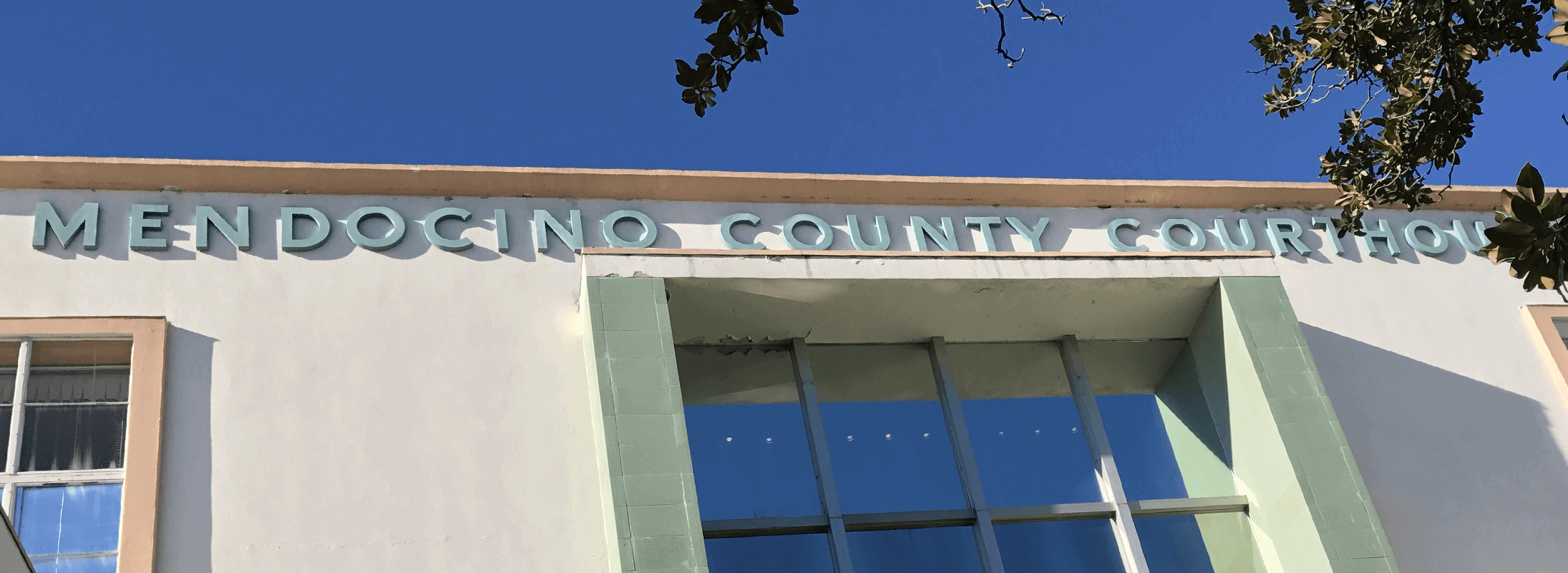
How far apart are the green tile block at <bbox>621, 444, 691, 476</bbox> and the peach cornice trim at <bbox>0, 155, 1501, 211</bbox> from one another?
258 centimetres

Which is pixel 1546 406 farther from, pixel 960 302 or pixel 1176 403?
pixel 960 302

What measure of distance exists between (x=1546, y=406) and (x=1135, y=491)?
335cm

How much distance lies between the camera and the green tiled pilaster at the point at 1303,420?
831 cm

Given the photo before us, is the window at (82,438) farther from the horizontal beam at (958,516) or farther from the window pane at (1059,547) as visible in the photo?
the window pane at (1059,547)

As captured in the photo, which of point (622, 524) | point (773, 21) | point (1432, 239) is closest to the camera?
point (773, 21)

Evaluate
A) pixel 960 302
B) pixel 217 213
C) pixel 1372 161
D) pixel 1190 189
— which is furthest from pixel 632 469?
pixel 1190 189

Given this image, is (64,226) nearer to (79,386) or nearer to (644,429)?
(79,386)

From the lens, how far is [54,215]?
8820 millimetres

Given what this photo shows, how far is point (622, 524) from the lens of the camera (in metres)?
7.53

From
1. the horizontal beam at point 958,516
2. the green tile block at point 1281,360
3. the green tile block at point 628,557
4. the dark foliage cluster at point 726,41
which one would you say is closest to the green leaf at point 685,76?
the dark foliage cluster at point 726,41

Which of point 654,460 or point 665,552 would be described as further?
point 654,460

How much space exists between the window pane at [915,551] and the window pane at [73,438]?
428 cm

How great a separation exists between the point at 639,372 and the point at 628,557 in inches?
48.8

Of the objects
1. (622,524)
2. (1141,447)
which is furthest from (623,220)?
(1141,447)
